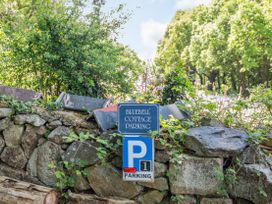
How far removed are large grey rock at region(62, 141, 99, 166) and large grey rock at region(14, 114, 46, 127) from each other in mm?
470

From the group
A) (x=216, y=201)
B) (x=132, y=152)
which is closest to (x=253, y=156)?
(x=216, y=201)

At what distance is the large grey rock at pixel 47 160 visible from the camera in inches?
Answer: 111

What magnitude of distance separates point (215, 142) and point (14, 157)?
212 centimetres

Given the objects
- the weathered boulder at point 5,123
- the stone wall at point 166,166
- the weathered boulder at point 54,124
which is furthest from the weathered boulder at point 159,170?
the weathered boulder at point 5,123

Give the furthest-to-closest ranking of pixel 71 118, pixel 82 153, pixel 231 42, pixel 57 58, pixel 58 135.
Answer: pixel 231 42, pixel 57 58, pixel 71 118, pixel 58 135, pixel 82 153

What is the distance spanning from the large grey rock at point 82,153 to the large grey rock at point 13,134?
0.61 meters

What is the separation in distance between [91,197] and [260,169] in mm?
1599

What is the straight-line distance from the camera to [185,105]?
319 cm

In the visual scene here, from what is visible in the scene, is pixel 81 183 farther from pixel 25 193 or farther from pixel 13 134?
pixel 13 134

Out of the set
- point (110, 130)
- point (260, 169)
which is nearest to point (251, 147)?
point (260, 169)

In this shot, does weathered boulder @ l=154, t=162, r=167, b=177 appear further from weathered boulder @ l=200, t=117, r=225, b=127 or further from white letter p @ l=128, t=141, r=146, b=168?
weathered boulder @ l=200, t=117, r=225, b=127

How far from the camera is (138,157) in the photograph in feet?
8.11

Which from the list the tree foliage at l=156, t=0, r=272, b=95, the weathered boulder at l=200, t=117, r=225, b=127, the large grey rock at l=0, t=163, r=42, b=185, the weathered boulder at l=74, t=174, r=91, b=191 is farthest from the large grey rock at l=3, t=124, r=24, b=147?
the tree foliage at l=156, t=0, r=272, b=95

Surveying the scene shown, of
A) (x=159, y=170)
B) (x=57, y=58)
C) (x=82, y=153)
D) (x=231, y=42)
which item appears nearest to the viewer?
(x=159, y=170)
